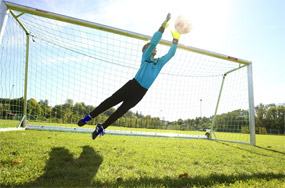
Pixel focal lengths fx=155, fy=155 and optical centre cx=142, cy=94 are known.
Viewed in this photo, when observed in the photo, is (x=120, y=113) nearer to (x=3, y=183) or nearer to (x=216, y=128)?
(x=3, y=183)

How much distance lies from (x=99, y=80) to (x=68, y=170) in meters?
4.95

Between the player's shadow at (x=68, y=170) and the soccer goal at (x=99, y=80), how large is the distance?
358 centimetres

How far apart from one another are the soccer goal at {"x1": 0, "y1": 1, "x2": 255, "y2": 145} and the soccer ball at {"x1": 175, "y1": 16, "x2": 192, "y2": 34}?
5.99ft

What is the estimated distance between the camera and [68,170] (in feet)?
7.13

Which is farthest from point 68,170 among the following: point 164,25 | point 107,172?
point 164,25

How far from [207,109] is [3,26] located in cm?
893

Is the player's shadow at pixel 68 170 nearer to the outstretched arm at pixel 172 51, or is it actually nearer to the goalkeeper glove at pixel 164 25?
the outstretched arm at pixel 172 51

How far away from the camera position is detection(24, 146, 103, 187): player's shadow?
180 cm

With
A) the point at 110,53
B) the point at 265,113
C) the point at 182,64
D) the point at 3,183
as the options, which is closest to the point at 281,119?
the point at 265,113

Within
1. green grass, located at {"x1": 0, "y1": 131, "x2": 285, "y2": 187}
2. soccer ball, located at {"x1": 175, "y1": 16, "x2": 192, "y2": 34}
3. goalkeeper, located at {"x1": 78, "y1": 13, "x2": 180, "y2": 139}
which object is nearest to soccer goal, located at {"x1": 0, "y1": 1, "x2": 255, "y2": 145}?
soccer ball, located at {"x1": 175, "y1": 16, "x2": 192, "y2": 34}

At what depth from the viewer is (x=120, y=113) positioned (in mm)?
3350

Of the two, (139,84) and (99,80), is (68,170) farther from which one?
(99,80)

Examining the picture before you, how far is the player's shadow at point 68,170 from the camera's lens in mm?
1803

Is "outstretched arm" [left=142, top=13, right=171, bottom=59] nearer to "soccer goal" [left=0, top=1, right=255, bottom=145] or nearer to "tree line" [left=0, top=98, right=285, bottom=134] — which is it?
"soccer goal" [left=0, top=1, right=255, bottom=145]
